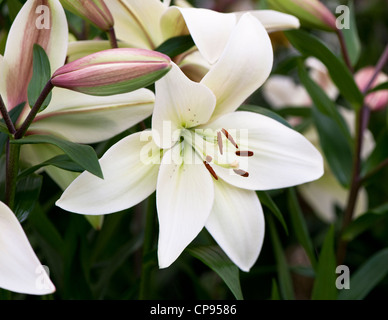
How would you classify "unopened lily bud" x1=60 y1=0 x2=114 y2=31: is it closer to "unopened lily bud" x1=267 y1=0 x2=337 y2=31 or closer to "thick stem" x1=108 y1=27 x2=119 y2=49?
"thick stem" x1=108 y1=27 x2=119 y2=49

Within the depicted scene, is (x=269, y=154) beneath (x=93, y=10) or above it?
beneath

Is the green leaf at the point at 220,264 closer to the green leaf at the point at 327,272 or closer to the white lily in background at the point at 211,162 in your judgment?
the white lily in background at the point at 211,162

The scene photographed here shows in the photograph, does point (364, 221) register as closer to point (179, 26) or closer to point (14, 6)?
point (179, 26)

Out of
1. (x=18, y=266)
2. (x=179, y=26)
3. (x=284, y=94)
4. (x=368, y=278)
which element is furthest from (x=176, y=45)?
(x=284, y=94)

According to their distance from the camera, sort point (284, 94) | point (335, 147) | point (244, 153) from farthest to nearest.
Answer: point (284, 94) → point (335, 147) → point (244, 153)

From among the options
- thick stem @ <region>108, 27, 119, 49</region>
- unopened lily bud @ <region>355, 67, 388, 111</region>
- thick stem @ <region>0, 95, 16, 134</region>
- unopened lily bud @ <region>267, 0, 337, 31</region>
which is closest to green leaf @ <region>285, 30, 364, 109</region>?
unopened lily bud @ <region>267, 0, 337, 31</region>

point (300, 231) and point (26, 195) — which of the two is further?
point (300, 231)

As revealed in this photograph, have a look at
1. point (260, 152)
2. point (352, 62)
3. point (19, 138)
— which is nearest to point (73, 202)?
point (19, 138)

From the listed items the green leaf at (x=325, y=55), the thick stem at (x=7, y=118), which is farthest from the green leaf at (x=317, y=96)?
the thick stem at (x=7, y=118)

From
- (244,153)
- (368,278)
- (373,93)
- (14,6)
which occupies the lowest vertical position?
(368,278)
